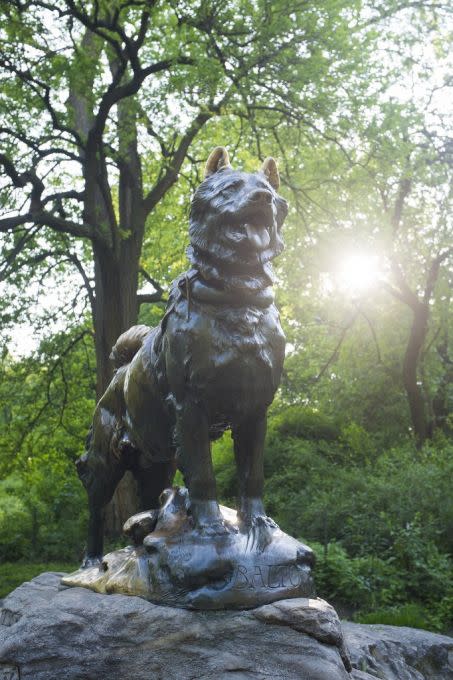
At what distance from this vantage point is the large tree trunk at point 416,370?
15430 millimetres

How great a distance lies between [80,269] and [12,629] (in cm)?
915

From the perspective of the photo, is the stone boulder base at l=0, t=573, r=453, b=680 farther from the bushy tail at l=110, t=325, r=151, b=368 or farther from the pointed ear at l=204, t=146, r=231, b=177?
the pointed ear at l=204, t=146, r=231, b=177

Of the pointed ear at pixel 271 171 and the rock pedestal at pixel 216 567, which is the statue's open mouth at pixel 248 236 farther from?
the rock pedestal at pixel 216 567

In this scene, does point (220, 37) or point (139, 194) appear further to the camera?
point (139, 194)

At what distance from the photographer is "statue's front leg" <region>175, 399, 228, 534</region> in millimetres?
3783

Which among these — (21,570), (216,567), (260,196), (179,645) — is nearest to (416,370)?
(21,570)

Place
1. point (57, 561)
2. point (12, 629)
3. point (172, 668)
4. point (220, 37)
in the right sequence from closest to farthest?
1. point (172, 668)
2. point (12, 629)
3. point (220, 37)
4. point (57, 561)

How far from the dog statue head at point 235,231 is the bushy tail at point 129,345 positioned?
3.48 feet

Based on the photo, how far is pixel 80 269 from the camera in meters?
12.3

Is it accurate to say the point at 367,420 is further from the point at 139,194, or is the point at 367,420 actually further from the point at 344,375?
the point at 139,194

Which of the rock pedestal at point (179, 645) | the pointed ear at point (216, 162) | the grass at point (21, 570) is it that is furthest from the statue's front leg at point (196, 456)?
the grass at point (21, 570)

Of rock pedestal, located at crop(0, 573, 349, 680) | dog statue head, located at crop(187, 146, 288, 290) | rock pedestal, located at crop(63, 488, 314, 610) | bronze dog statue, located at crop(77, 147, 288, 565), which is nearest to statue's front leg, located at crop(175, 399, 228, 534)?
bronze dog statue, located at crop(77, 147, 288, 565)

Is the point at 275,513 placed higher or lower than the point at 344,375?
lower

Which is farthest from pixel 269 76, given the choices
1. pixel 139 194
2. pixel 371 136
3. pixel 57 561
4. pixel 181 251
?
pixel 57 561
